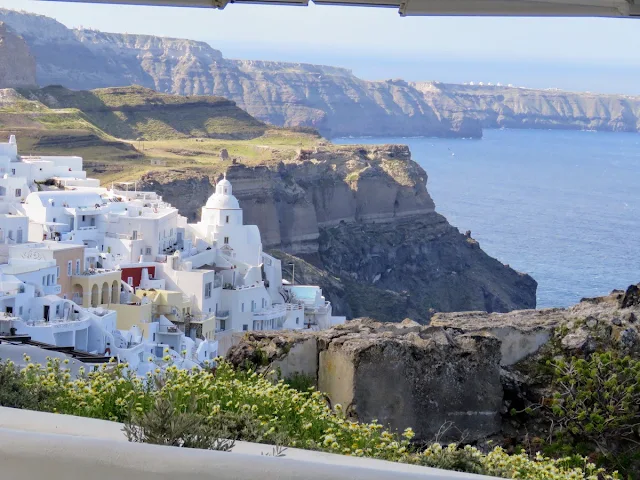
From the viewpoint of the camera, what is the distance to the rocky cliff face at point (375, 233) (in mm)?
67562

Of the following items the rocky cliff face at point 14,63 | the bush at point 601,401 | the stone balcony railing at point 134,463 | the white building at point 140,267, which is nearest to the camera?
the stone balcony railing at point 134,463

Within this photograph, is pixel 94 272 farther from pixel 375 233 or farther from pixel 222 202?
pixel 375 233

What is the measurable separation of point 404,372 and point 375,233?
71658 mm

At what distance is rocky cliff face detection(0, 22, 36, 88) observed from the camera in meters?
96.9

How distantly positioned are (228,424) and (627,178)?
14073 cm

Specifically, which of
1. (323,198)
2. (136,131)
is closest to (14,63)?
(136,131)

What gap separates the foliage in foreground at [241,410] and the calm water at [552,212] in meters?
59.3

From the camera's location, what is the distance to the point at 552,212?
340 ft

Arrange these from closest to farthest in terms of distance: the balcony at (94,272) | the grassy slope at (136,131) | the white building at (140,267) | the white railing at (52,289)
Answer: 1. the white building at (140,267)
2. the white railing at (52,289)
3. the balcony at (94,272)
4. the grassy slope at (136,131)

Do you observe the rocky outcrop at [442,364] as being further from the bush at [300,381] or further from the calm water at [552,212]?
the calm water at [552,212]

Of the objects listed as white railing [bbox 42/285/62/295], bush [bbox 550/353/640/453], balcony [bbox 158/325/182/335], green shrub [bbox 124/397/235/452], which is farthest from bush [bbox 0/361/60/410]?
balcony [bbox 158/325/182/335]

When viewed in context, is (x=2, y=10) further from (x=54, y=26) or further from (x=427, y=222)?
(x=427, y=222)

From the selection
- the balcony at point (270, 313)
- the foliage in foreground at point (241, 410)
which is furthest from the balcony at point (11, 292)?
the foliage in foreground at point (241, 410)

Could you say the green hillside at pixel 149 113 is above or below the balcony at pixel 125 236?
above
